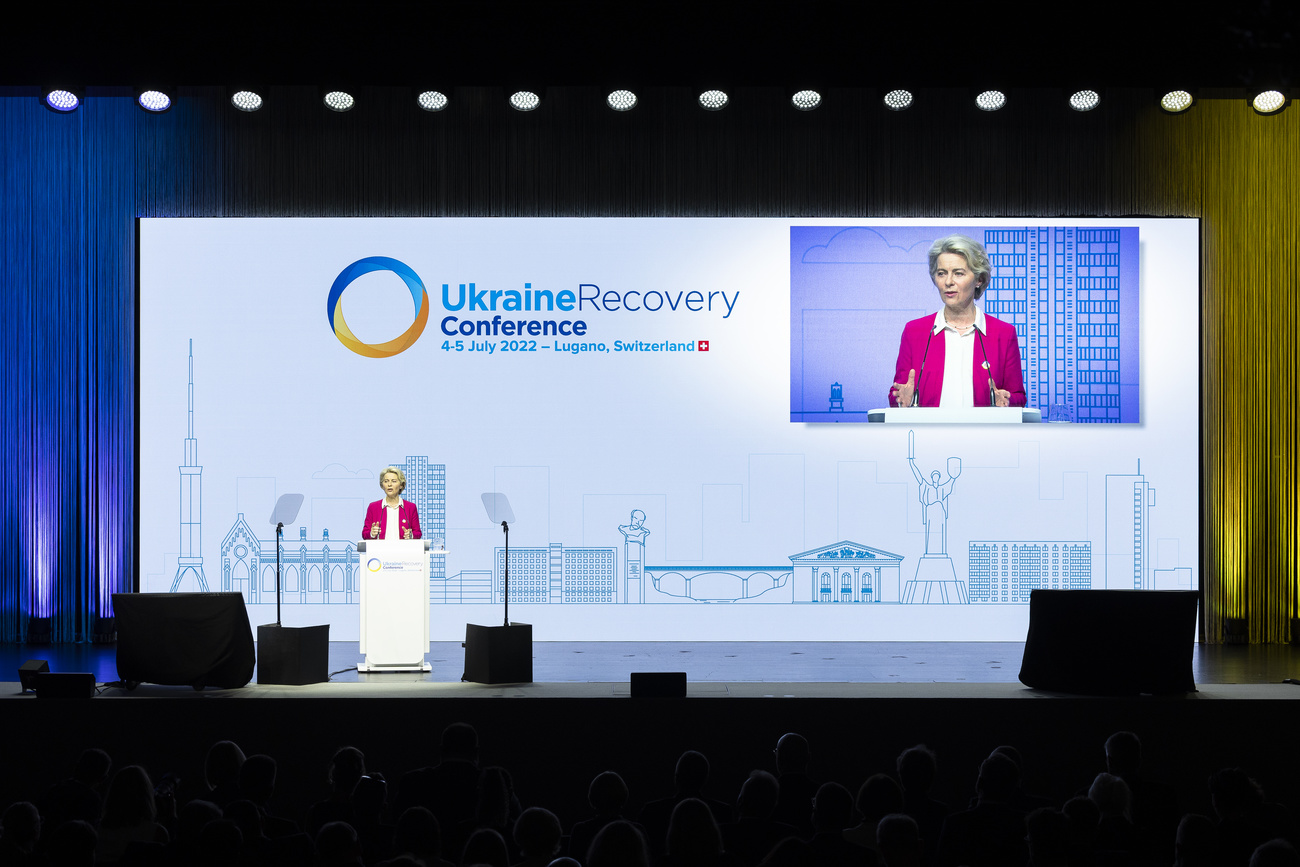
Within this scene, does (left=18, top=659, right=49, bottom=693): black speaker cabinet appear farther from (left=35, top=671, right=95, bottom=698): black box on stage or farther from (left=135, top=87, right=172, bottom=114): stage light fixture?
(left=135, top=87, right=172, bottom=114): stage light fixture

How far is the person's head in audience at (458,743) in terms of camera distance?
12.1 feet

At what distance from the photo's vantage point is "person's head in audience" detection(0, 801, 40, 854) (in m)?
2.93

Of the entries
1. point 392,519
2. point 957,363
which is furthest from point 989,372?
point 392,519

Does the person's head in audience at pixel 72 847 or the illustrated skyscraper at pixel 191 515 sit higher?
the illustrated skyscraper at pixel 191 515

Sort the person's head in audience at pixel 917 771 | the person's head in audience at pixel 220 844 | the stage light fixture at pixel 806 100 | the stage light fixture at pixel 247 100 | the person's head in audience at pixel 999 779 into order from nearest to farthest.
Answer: the person's head in audience at pixel 220 844 → the person's head in audience at pixel 999 779 → the person's head in audience at pixel 917 771 → the stage light fixture at pixel 806 100 → the stage light fixture at pixel 247 100

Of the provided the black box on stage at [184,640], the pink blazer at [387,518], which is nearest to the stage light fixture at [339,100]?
the pink blazer at [387,518]

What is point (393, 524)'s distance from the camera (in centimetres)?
679

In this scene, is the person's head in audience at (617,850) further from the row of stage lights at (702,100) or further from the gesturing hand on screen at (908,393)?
the gesturing hand on screen at (908,393)

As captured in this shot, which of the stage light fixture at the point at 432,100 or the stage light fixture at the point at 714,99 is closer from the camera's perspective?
the stage light fixture at the point at 714,99

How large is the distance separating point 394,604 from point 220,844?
12.9ft

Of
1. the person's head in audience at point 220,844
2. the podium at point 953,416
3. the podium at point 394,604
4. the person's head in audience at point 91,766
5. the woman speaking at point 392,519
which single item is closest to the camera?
the person's head in audience at point 220,844

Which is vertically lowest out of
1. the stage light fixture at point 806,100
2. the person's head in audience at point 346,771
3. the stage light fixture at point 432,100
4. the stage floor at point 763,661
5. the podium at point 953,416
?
the stage floor at point 763,661

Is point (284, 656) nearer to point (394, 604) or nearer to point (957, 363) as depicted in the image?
point (394, 604)

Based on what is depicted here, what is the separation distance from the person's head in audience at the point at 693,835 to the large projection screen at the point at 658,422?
5.28 metres
